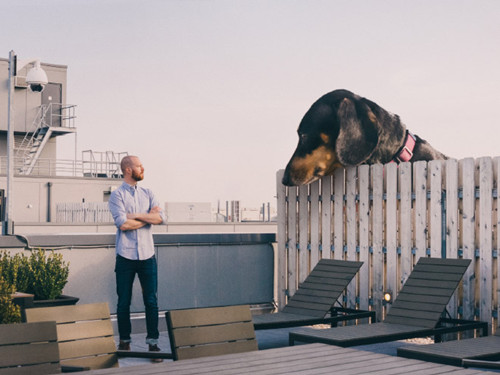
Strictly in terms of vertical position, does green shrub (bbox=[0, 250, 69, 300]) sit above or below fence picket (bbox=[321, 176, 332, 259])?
below

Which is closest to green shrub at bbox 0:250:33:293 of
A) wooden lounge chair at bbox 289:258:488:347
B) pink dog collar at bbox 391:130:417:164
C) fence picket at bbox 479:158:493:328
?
wooden lounge chair at bbox 289:258:488:347

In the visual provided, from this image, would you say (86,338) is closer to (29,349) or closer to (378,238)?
(29,349)

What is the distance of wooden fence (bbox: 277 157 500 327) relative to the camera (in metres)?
8.64

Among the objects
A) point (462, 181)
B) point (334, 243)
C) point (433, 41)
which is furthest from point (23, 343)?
point (433, 41)

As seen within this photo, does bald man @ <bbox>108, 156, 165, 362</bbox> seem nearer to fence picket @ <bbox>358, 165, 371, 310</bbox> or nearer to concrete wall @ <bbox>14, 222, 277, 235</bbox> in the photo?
fence picket @ <bbox>358, 165, 371, 310</bbox>

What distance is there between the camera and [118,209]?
7.61 m

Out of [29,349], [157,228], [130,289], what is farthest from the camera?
[157,228]

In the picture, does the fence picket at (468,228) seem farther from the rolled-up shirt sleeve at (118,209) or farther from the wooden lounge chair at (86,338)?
the wooden lounge chair at (86,338)

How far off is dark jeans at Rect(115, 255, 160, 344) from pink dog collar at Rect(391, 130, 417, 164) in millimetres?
4440

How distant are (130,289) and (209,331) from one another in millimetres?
3078

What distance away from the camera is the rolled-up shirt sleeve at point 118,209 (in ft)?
24.8

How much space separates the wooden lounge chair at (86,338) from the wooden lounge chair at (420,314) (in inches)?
110

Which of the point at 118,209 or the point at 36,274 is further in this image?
the point at 36,274

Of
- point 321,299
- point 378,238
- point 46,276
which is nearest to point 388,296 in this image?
point 378,238
